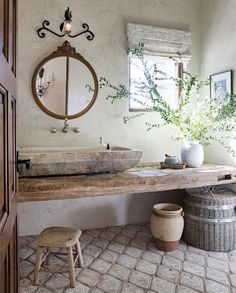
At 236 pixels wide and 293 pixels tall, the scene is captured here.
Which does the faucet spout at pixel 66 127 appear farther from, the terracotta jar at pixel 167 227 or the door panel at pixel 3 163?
the door panel at pixel 3 163

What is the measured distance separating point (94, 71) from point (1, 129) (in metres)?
2.21

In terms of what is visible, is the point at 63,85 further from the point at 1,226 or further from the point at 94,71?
the point at 1,226

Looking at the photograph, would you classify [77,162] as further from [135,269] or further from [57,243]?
[135,269]

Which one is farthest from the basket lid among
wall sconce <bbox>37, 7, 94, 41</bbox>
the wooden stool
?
wall sconce <bbox>37, 7, 94, 41</bbox>

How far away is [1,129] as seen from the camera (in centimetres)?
80

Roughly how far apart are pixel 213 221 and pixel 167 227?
0.44 metres

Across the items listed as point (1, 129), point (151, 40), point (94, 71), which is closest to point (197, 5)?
point (151, 40)

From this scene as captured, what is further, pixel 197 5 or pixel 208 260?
pixel 197 5

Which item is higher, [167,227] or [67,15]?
[67,15]

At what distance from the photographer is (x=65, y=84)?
2.77 meters

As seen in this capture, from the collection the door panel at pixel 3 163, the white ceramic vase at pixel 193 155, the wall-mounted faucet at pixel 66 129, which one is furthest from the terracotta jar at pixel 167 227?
the door panel at pixel 3 163

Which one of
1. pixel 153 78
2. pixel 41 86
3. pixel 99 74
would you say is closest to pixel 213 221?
pixel 153 78

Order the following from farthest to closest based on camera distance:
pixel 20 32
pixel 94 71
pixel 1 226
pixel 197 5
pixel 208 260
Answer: pixel 197 5, pixel 94 71, pixel 20 32, pixel 208 260, pixel 1 226

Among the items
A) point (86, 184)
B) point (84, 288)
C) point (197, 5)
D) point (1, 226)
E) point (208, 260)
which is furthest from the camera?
point (197, 5)
